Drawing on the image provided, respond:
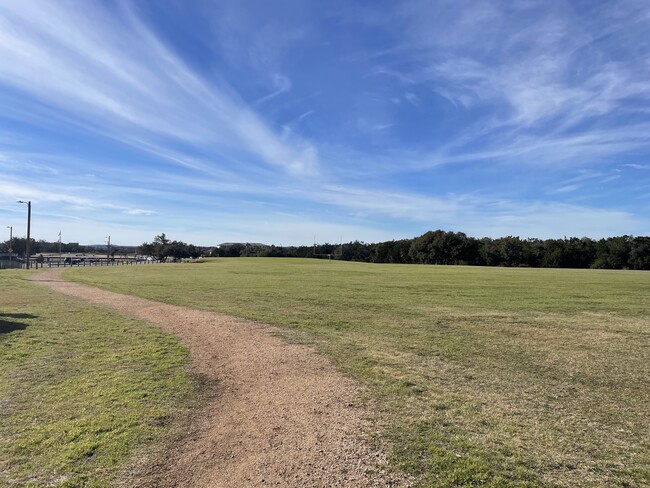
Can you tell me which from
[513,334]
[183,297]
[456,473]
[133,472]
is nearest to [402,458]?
[456,473]

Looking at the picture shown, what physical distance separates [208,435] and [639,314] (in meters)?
15.3

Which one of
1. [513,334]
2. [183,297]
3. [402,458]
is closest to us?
[402,458]

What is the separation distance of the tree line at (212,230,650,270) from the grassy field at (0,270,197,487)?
84795mm

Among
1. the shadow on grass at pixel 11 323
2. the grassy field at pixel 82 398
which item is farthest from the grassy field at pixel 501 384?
the shadow on grass at pixel 11 323

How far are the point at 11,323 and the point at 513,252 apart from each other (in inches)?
3487

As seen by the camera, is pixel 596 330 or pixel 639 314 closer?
pixel 596 330

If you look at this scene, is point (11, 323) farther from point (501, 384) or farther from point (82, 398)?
point (501, 384)

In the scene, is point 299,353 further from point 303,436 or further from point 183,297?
point 183,297

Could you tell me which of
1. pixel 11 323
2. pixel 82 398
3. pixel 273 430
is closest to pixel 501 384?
pixel 273 430

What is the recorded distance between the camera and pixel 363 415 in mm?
5141

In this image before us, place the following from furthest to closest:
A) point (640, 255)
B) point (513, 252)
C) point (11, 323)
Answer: point (513, 252), point (640, 255), point (11, 323)

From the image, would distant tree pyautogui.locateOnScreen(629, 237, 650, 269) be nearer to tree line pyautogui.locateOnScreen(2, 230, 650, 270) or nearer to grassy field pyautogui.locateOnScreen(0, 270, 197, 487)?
tree line pyautogui.locateOnScreen(2, 230, 650, 270)

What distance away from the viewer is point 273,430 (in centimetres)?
473

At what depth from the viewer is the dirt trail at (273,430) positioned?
376 cm
